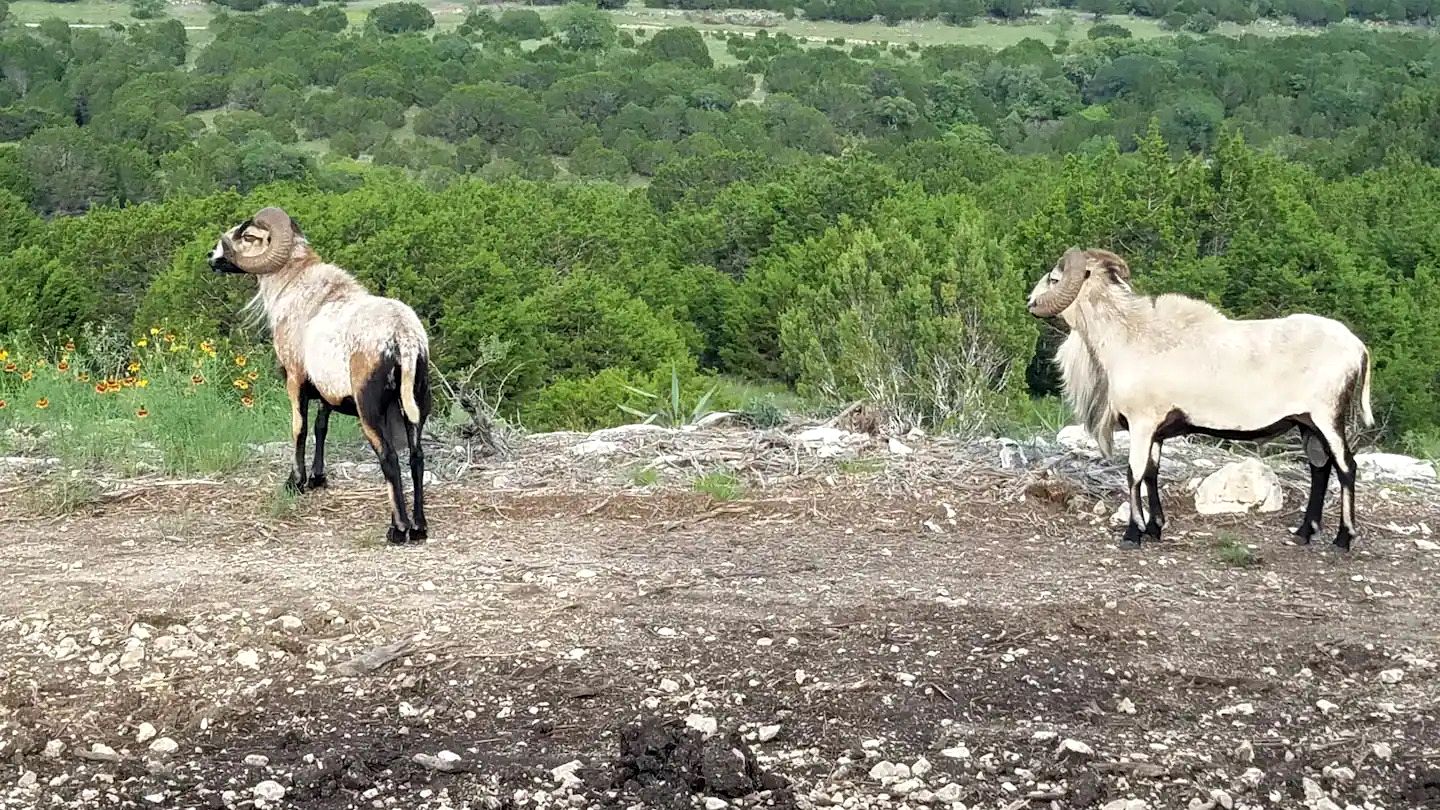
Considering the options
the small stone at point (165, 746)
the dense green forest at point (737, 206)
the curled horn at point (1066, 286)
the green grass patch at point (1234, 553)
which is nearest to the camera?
the small stone at point (165, 746)

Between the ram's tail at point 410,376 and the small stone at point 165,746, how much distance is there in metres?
2.45

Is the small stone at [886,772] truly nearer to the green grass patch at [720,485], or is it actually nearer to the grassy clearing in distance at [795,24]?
the green grass patch at [720,485]

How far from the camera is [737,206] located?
53.6 m

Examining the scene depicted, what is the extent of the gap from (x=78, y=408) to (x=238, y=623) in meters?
4.05

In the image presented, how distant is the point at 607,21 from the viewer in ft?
501

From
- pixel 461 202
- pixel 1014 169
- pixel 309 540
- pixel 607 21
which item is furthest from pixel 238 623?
pixel 607 21

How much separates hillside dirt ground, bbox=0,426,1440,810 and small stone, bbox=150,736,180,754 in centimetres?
1

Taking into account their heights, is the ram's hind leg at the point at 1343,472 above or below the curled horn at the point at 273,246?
below

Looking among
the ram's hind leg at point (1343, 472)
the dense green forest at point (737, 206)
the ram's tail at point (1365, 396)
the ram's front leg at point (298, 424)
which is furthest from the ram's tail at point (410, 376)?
the ram's tail at point (1365, 396)

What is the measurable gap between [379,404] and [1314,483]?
5027 mm

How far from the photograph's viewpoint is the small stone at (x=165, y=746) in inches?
208

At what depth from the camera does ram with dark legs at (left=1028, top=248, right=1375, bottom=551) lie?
23.7 feet

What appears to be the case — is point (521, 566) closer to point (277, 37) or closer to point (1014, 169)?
point (1014, 169)

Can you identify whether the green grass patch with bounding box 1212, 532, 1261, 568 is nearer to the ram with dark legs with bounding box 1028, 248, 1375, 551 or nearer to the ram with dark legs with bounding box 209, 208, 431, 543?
the ram with dark legs with bounding box 1028, 248, 1375, 551
